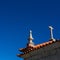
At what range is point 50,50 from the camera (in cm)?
1784

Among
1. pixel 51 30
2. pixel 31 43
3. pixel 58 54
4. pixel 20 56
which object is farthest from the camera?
pixel 51 30

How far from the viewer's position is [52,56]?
1770 cm

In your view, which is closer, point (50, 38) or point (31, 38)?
point (31, 38)

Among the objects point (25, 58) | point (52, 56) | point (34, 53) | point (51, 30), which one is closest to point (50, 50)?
point (52, 56)

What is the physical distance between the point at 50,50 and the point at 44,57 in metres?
0.88

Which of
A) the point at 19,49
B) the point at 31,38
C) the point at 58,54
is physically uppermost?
the point at 31,38

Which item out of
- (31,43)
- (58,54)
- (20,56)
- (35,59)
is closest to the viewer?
(58,54)

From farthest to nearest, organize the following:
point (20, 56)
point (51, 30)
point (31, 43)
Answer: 1. point (51, 30)
2. point (31, 43)
3. point (20, 56)

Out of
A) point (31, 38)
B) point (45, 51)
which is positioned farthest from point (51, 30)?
point (45, 51)

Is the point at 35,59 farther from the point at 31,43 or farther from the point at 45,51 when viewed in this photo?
the point at 31,43

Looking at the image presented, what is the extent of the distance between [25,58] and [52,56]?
10.6 feet

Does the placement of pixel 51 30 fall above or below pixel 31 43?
above

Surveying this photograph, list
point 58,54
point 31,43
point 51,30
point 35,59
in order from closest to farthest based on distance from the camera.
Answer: point 58,54
point 35,59
point 31,43
point 51,30

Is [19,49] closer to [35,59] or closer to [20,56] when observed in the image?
[20,56]
